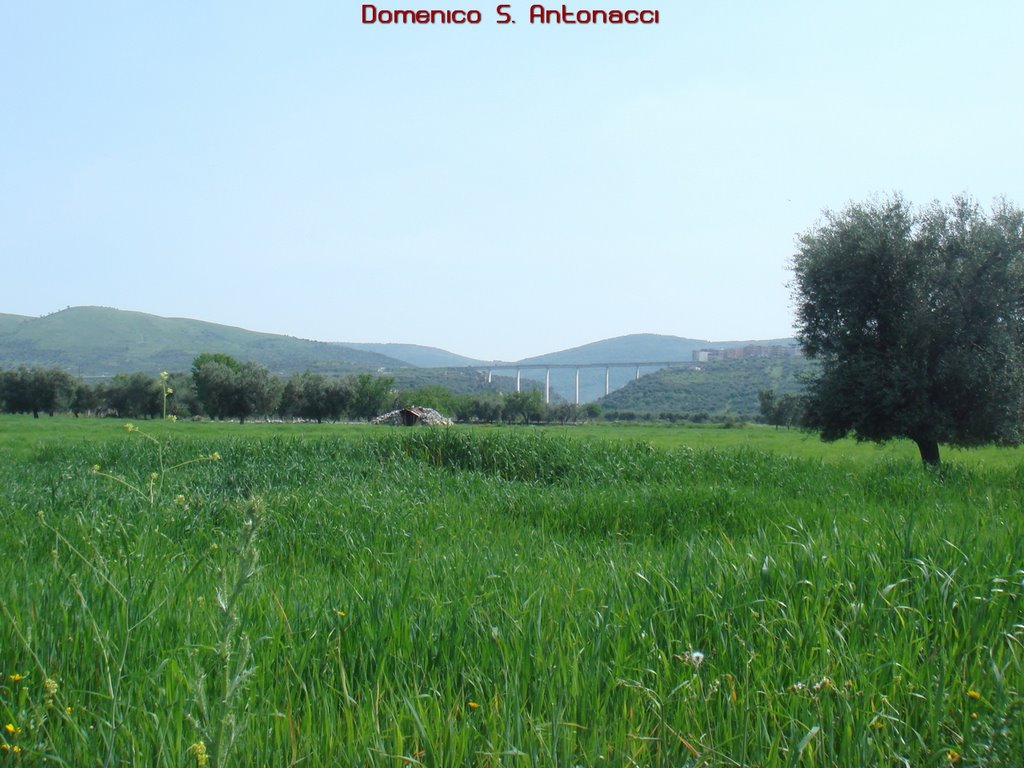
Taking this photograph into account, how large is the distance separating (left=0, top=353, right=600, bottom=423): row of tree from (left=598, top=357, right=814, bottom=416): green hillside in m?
17.2

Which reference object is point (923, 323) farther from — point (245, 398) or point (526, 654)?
point (245, 398)

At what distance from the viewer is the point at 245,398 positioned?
255 ft

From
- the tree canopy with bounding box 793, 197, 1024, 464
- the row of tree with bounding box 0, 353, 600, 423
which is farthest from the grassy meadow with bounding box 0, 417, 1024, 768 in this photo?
the row of tree with bounding box 0, 353, 600, 423

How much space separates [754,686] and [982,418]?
17.8 m

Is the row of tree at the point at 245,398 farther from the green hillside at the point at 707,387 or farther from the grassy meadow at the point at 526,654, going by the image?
the grassy meadow at the point at 526,654

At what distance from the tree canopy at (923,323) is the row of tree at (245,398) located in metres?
59.4

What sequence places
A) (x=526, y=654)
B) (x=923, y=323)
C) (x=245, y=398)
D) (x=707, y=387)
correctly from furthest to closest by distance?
1. (x=707, y=387)
2. (x=245, y=398)
3. (x=923, y=323)
4. (x=526, y=654)

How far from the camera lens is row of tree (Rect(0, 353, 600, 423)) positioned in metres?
76.9

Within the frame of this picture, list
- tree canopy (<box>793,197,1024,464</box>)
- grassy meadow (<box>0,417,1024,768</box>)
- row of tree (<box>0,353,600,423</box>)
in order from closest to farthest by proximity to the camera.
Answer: grassy meadow (<box>0,417,1024,768</box>) → tree canopy (<box>793,197,1024,464</box>) → row of tree (<box>0,353,600,423</box>)

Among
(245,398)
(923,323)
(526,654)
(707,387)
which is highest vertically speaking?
(923,323)

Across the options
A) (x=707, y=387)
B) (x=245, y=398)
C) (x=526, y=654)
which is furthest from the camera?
(x=707, y=387)

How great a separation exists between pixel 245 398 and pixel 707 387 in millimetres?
61739

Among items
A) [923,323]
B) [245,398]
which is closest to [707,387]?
[245,398]

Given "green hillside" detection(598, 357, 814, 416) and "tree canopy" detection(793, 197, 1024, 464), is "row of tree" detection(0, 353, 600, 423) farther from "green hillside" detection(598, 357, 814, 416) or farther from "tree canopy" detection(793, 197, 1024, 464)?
"tree canopy" detection(793, 197, 1024, 464)
